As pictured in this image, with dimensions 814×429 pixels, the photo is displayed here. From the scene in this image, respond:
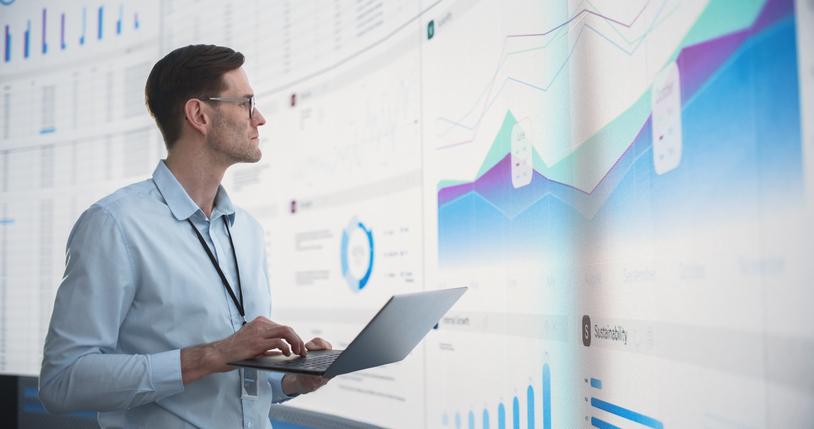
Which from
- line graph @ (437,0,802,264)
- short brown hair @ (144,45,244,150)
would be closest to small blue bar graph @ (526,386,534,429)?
line graph @ (437,0,802,264)

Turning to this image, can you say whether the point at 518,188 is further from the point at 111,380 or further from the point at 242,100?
the point at 111,380

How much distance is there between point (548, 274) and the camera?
4.58 feet

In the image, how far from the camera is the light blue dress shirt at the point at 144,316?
1.20 m

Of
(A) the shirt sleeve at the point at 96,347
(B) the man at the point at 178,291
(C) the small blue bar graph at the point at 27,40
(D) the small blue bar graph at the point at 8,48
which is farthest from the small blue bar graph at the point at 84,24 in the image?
(A) the shirt sleeve at the point at 96,347

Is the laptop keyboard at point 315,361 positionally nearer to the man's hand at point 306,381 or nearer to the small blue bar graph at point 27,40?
the man's hand at point 306,381

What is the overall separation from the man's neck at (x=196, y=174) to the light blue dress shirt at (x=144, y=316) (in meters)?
0.02

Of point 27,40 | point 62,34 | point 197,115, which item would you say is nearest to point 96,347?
point 197,115

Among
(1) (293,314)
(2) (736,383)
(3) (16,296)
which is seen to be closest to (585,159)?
(2) (736,383)

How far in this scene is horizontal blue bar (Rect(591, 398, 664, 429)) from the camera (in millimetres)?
1111

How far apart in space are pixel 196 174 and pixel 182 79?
0.61 ft

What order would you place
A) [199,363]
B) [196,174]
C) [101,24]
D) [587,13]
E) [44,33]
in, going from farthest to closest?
[44,33], [101,24], [196,174], [587,13], [199,363]

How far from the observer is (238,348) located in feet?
3.87

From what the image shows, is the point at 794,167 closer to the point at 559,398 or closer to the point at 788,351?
the point at 788,351

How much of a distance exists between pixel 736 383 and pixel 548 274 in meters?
0.50
